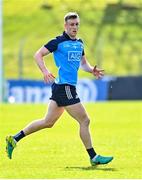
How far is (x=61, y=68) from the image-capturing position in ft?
36.8

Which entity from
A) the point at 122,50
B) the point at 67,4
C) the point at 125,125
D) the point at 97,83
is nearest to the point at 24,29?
the point at 67,4

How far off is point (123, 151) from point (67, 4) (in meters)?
33.2

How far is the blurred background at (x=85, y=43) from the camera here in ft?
112

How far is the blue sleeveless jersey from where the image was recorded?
11.1 m

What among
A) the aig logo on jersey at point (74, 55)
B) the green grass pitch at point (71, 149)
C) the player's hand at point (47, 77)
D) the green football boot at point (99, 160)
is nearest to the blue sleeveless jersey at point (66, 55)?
the aig logo on jersey at point (74, 55)

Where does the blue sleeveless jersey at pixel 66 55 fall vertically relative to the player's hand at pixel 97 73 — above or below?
above

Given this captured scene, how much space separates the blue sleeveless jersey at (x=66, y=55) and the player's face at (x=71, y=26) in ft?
0.26

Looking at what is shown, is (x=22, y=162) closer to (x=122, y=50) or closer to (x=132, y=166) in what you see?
(x=132, y=166)

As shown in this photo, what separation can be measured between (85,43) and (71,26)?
30.5 m

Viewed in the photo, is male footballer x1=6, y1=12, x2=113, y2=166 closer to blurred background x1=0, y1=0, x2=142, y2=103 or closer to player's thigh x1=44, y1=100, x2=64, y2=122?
player's thigh x1=44, y1=100, x2=64, y2=122

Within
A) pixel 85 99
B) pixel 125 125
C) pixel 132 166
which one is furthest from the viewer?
pixel 85 99

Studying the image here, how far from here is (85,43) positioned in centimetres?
4153

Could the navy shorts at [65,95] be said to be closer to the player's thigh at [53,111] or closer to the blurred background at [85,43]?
the player's thigh at [53,111]

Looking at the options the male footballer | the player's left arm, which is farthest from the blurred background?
the male footballer
